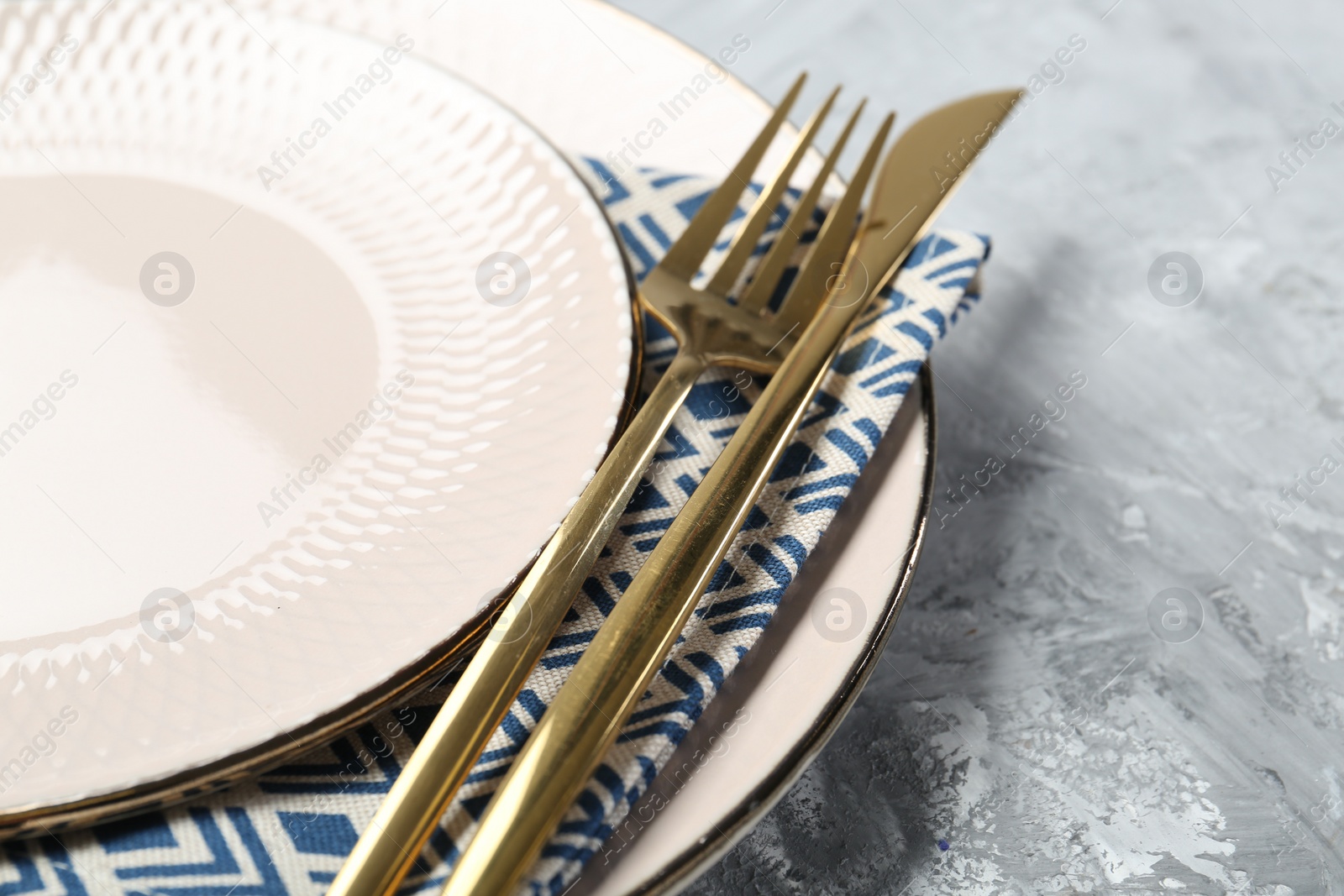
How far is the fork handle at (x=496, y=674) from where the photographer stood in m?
0.30

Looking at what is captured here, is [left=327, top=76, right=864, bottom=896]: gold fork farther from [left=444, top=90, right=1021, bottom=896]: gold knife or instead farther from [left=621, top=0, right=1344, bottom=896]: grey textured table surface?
[left=621, top=0, right=1344, bottom=896]: grey textured table surface

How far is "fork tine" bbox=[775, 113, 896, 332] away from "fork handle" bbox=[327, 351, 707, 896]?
0.09 metres

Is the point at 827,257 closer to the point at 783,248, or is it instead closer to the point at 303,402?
the point at 783,248

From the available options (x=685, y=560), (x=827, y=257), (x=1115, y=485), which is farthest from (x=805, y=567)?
(x=1115, y=485)

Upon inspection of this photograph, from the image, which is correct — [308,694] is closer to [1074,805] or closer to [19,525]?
[19,525]

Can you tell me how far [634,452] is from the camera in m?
0.39

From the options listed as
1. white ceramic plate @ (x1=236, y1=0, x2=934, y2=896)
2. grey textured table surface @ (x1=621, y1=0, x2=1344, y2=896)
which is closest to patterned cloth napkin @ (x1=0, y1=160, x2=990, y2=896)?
white ceramic plate @ (x1=236, y1=0, x2=934, y2=896)

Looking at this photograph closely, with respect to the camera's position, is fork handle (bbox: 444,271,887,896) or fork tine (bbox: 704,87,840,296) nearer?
fork handle (bbox: 444,271,887,896)

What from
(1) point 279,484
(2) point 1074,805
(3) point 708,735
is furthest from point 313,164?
(2) point 1074,805

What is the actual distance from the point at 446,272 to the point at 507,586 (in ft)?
0.54

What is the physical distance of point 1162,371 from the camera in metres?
0.64

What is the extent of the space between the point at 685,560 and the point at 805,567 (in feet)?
0.19

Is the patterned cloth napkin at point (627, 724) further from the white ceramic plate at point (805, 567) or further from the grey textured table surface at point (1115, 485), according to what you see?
the grey textured table surface at point (1115, 485)

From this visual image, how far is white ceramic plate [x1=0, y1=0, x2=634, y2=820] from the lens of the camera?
0.32 metres
